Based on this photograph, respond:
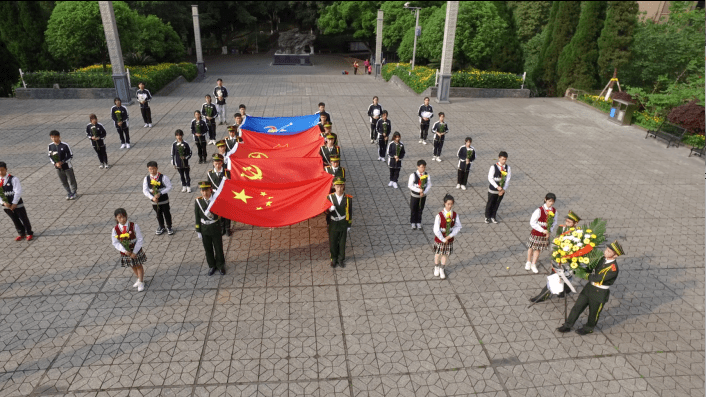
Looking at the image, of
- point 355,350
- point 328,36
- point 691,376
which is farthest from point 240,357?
point 328,36

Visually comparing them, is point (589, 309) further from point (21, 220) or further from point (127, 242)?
point (21, 220)

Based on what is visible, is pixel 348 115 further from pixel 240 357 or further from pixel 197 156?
pixel 240 357

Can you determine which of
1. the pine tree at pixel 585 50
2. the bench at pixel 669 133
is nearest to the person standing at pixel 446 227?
the bench at pixel 669 133

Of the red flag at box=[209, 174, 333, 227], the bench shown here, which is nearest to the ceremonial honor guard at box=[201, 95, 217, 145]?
the red flag at box=[209, 174, 333, 227]

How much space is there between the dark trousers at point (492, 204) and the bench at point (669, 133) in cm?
1174

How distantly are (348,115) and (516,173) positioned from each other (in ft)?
30.1

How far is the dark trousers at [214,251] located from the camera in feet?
25.8

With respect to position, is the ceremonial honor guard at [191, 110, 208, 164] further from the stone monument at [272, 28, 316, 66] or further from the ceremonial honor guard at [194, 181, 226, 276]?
the stone monument at [272, 28, 316, 66]

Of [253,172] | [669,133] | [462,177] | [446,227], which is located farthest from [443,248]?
[669,133]

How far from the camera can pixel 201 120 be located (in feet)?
43.1

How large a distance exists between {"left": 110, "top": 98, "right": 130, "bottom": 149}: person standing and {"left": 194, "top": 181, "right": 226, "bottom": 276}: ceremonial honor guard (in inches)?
322

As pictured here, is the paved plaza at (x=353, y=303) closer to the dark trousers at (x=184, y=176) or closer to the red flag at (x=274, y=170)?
the dark trousers at (x=184, y=176)

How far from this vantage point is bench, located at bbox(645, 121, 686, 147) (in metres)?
17.3

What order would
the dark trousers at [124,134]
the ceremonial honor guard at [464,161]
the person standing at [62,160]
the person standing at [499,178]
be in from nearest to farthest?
the person standing at [499,178]
the person standing at [62,160]
the ceremonial honor guard at [464,161]
the dark trousers at [124,134]
